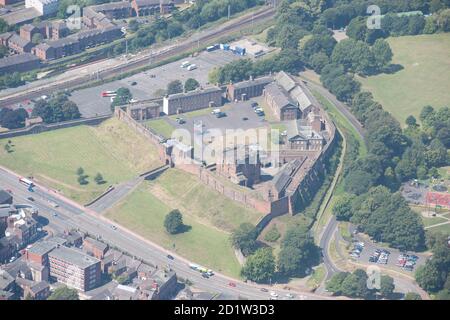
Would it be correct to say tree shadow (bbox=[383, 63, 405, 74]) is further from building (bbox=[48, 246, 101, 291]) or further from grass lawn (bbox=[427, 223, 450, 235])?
building (bbox=[48, 246, 101, 291])

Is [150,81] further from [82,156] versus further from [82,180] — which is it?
[82,180]

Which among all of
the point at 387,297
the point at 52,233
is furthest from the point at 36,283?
the point at 387,297

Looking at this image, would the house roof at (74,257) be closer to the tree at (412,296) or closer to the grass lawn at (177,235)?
the grass lawn at (177,235)

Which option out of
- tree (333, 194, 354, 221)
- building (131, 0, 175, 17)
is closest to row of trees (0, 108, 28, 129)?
tree (333, 194, 354, 221)

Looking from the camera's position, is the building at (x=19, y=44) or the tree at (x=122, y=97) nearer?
the tree at (x=122, y=97)

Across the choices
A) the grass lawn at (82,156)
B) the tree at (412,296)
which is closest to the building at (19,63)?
the grass lawn at (82,156)

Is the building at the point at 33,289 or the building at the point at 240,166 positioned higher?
the building at the point at 240,166

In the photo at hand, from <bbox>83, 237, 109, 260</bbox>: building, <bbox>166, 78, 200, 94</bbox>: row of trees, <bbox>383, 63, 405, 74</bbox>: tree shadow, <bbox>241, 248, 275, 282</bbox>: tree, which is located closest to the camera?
<bbox>241, 248, 275, 282</bbox>: tree

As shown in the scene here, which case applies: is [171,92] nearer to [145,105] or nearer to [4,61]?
[145,105]
